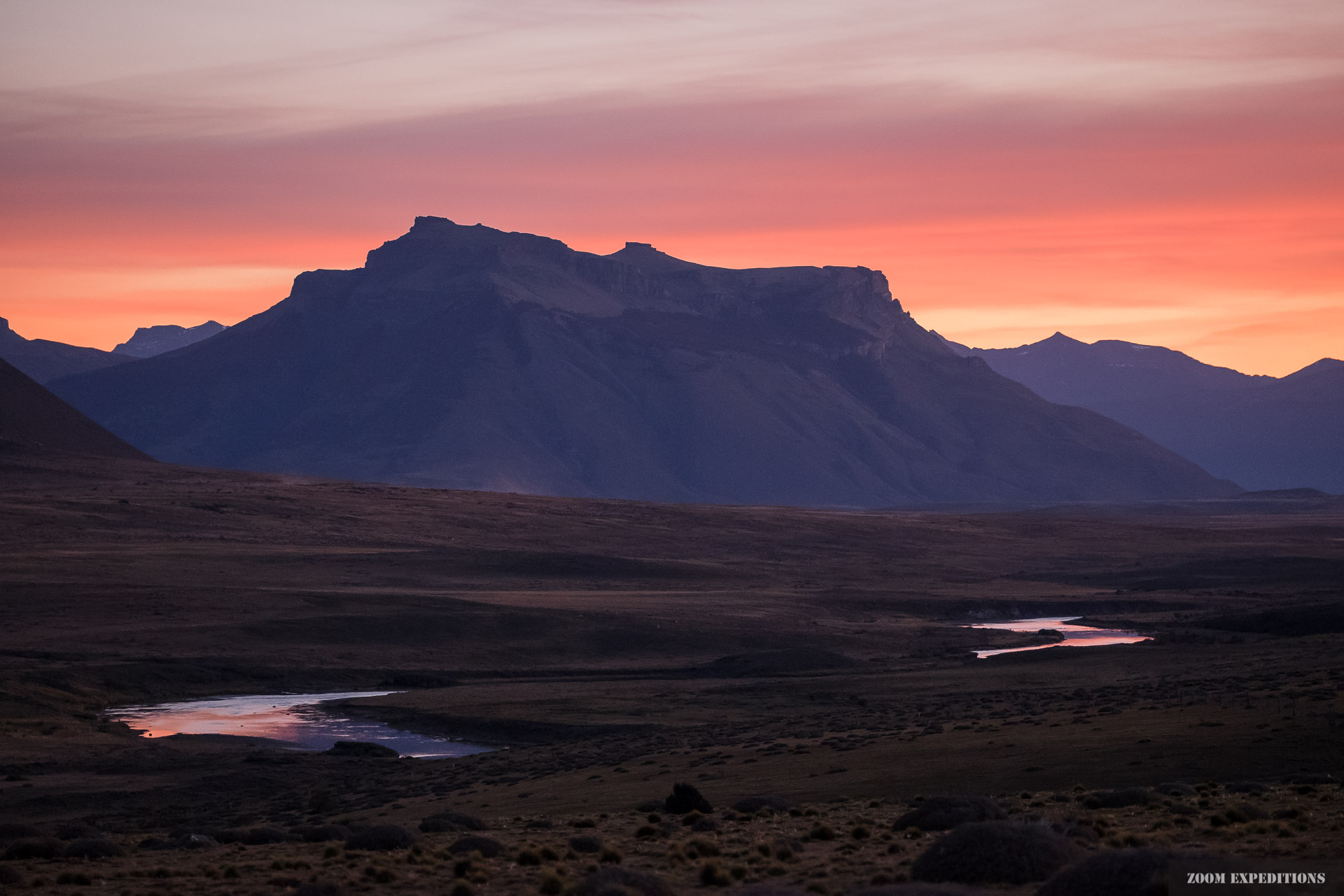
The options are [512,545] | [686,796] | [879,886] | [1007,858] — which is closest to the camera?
[879,886]

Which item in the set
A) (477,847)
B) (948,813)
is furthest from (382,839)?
(948,813)

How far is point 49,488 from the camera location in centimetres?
13825

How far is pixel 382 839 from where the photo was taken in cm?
2620

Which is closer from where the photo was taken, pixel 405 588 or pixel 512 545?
pixel 405 588

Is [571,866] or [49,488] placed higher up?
[49,488]

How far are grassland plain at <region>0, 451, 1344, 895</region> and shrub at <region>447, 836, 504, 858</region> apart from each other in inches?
7.5

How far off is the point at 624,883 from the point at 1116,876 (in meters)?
6.48

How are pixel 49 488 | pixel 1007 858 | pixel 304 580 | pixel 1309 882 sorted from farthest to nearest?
pixel 49 488 → pixel 304 580 → pixel 1007 858 → pixel 1309 882

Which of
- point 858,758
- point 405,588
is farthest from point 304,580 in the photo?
point 858,758

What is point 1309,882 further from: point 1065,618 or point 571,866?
point 1065,618

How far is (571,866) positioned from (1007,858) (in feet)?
25.3

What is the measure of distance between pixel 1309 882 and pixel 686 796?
53.2ft

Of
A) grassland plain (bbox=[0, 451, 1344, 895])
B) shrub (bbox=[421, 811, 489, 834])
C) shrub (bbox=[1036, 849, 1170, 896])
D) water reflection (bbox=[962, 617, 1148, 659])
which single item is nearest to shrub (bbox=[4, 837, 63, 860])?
grassland plain (bbox=[0, 451, 1344, 895])

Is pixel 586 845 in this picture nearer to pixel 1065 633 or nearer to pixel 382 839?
pixel 382 839
